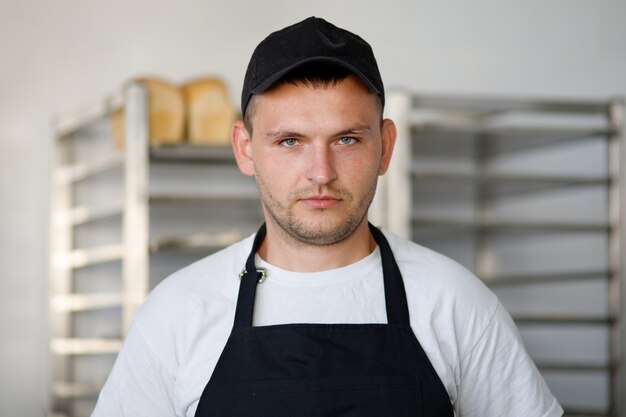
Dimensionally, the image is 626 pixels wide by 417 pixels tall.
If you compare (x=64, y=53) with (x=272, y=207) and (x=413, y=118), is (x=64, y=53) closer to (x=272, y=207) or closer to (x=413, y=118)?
(x=413, y=118)

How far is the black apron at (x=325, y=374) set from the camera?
147cm

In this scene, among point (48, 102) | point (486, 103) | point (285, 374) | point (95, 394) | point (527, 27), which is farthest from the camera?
point (527, 27)

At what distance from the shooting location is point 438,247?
4.21m

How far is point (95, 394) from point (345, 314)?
254 centimetres

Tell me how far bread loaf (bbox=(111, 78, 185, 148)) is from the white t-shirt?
6.99ft

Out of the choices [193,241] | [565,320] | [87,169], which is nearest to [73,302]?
[87,169]

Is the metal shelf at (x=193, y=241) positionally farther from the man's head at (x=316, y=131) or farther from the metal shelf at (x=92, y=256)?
the man's head at (x=316, y=131)

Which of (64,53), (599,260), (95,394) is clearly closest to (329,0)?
(64,53)

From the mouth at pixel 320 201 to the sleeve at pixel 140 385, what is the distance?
0.37 m

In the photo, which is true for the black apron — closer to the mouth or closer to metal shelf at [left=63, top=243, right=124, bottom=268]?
the mouth

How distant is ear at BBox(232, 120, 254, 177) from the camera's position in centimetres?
162

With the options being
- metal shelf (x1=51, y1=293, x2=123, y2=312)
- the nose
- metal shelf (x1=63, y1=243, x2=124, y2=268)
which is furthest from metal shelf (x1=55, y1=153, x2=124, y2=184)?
the nose

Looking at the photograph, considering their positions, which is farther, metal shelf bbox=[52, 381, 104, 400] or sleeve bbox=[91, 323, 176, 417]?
metal shelf bbox=[52, 381, 104, 400]

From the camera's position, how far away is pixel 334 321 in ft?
5.00
